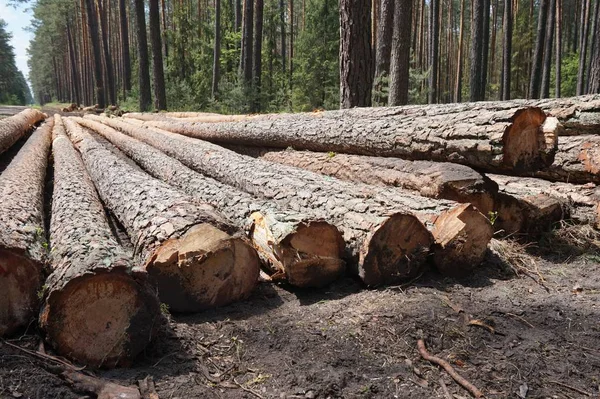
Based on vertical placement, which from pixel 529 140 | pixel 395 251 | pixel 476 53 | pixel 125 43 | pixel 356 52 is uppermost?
pixel 125 43

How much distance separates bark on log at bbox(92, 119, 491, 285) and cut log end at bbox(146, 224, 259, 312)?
32.3 inches

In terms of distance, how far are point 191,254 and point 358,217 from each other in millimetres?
1267

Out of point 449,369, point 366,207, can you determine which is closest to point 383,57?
point 366,207

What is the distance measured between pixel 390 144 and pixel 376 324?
254 cm

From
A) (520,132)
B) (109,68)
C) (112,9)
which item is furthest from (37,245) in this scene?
(112,9)

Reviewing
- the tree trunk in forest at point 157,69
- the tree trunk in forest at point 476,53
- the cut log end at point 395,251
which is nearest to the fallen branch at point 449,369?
the cut log end at point 395,251

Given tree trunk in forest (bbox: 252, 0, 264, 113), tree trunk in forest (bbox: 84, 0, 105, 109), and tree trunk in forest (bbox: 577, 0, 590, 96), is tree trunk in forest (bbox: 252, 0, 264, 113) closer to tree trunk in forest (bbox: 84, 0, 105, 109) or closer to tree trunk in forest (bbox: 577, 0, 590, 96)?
tree trunk in forest (bbox: 84, 0, 105, 109)

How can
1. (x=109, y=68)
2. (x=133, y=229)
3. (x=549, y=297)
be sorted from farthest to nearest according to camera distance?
1. (x=109, y=68)
2. (x=133, y=229)
3. (x=549, y=297)

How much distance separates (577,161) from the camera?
4.45 m

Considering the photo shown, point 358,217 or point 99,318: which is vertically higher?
point 358,217

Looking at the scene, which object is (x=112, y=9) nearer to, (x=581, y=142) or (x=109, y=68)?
(x=109, y=68)

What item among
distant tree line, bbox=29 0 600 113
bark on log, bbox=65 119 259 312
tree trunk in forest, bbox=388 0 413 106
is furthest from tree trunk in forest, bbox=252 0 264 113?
bark on log, bbox=65 119 259 312

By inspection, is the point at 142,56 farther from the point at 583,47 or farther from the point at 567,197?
the point at 583,47

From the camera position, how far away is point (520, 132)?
389 centimetres
